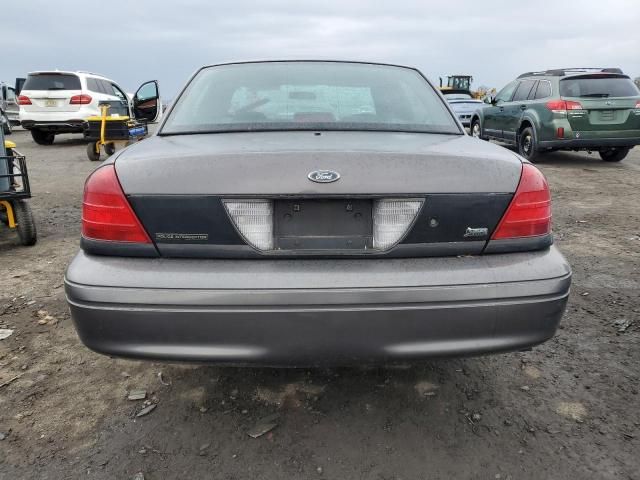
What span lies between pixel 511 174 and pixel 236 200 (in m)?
1.04

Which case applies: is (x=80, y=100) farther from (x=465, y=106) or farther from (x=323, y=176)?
(x=323, y=176)

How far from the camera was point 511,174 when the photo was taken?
1.96 metres

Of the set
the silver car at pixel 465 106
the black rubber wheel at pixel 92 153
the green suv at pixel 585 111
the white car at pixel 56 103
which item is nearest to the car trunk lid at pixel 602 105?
the green suv at pixel 585 111

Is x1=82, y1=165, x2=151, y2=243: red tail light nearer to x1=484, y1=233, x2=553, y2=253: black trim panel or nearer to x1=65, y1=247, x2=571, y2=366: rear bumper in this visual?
x1=65, y1=247, x2=571, y2=366: rear bumper

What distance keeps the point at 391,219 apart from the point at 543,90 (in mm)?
9207

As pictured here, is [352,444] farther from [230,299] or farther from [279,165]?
[279,165]

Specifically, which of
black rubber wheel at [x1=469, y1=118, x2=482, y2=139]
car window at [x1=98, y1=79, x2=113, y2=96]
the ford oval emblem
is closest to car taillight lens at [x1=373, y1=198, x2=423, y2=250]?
the ford oval emblem

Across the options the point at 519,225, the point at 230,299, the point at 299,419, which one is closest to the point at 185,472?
the point at 299,419

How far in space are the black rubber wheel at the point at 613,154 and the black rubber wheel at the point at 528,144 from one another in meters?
1.55

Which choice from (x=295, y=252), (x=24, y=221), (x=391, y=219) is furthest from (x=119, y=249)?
(x=24, y=221)

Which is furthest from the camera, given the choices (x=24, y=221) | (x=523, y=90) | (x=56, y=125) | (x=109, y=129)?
(x=56, y=125)

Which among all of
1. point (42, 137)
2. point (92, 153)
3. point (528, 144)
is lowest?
point (42, 137)

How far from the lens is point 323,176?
5.92ft

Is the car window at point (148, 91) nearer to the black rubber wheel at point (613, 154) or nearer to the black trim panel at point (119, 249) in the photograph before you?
the black trim panel at point (119, 249)
